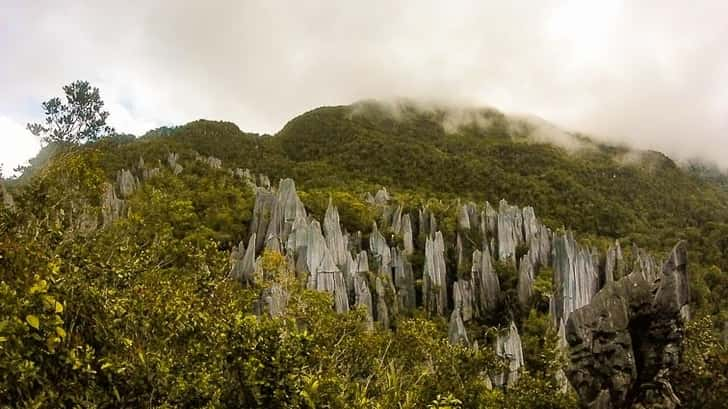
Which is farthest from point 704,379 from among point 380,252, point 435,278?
point 380,252

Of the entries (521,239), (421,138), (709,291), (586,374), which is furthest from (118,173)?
(421,138)

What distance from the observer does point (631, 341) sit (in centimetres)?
1552

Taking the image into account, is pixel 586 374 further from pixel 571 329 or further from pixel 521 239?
pixel 521 239

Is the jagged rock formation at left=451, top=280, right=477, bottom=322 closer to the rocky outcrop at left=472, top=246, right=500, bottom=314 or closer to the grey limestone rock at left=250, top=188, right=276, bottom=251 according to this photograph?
the rocky outcrop at left=472, top=246, right=500, bottom=314

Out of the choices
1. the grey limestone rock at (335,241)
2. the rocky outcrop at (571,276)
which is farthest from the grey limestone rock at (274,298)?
the rocky outcrop at (571,276)

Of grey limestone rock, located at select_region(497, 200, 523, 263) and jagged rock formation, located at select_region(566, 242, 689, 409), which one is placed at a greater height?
grey limestone rock, located at select_region(497, 200, 523, 263)

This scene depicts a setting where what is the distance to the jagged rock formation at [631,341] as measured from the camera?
48.5 feet

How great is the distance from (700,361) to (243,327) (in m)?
13.3

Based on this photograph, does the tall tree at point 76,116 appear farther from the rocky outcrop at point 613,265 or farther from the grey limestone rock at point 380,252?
the rocky outcrop at point 613,265

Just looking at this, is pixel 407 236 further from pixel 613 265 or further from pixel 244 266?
pixel 244 266

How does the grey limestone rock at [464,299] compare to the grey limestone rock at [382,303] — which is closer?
the grey limestone rock at [382,303]

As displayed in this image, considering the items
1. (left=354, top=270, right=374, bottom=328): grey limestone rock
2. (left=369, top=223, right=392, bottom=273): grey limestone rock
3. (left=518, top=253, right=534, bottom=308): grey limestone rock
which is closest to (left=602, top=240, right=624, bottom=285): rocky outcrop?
(left=518, top=253, right=534, bottom=308): grey limestone rock

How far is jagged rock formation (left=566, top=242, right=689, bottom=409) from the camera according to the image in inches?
582

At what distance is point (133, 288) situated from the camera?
29.3 ft
